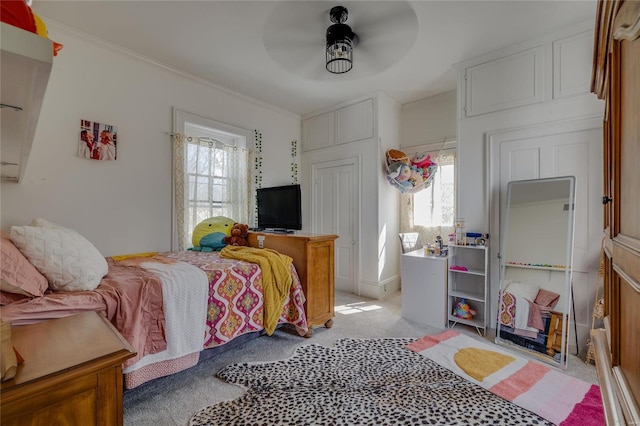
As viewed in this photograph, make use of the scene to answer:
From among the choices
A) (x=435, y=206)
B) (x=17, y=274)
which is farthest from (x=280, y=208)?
(x=435, y=206)

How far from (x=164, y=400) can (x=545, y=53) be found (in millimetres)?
4123

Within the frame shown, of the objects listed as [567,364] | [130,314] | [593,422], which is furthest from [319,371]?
[567,364]

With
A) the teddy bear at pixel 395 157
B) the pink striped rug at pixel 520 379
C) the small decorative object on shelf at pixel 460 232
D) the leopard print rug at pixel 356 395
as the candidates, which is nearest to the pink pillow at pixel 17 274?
the leopard print rug at pixel 356 395

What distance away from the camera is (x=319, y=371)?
2021mm

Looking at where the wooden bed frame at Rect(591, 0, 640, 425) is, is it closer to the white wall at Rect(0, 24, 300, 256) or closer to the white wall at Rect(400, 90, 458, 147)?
the white wall at Rect(400, 90, 458, 147)

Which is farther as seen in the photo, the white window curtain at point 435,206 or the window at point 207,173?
the white window curtain at point 435,206

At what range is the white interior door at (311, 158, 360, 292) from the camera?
4.07 meters

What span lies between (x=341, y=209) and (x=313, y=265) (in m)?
1.76

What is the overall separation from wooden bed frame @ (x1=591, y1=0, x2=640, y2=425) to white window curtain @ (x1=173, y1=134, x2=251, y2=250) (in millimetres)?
3404

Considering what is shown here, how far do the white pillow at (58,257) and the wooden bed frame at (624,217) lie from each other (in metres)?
2.24

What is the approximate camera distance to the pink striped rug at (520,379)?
5.26ft

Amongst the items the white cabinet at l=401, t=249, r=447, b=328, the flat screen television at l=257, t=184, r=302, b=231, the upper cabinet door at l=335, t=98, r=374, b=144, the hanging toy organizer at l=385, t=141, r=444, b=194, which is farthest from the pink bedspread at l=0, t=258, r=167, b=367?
the upper cabinet door at l=335, t=98, r=374, b=144

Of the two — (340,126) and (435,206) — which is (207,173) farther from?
(435,206)

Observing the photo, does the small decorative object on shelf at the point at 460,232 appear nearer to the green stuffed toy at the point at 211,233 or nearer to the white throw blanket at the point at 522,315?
the white throw blanket at the point at 522,315
